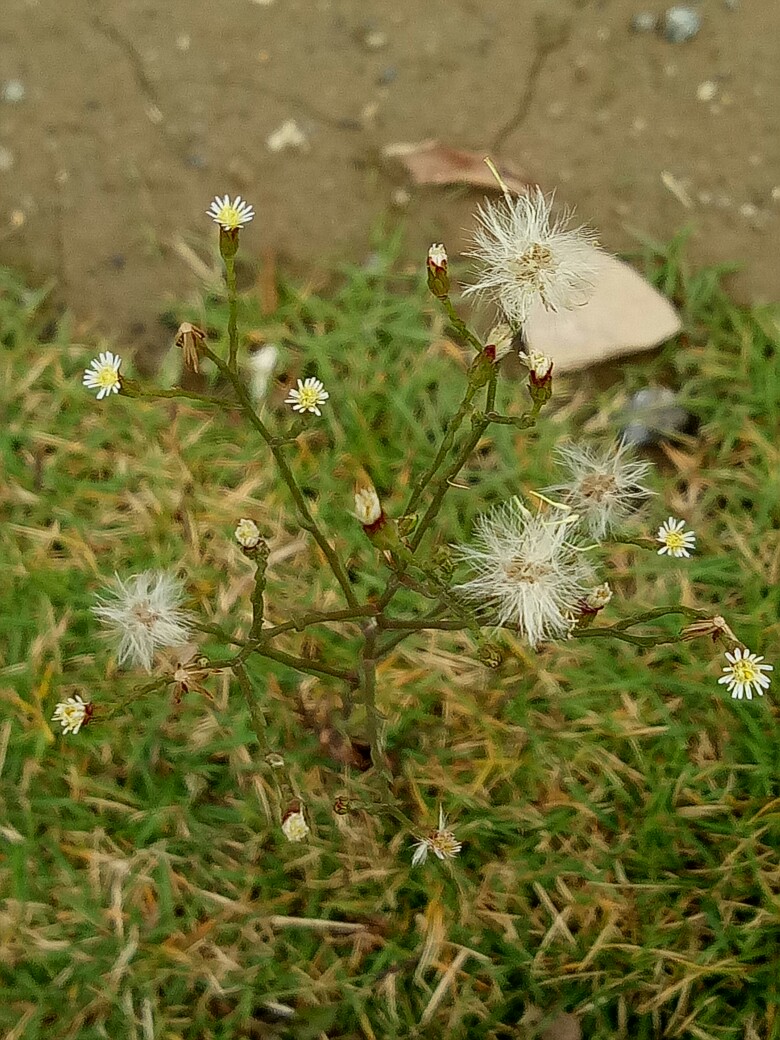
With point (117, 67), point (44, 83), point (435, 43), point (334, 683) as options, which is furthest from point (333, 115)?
point (334, 683)

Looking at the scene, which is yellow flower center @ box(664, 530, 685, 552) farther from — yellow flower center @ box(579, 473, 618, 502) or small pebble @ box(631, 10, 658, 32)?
small pebble @ box(631, 10, 658, 32)

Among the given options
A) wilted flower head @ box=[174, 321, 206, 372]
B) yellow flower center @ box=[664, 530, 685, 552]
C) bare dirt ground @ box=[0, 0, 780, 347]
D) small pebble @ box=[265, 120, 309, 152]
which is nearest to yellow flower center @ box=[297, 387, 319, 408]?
wilted flower head @ box=[174, 321, 206, 372]

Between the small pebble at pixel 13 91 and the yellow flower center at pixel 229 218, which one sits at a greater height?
the small pebble at pixel 13 91

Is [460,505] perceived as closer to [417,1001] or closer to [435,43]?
[417,1001]

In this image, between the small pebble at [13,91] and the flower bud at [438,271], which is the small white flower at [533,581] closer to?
the flower bud at [438,271]

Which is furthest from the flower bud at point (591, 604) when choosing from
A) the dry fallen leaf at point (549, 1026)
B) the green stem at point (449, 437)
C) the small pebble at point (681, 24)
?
the small pebble at point (681, 24)

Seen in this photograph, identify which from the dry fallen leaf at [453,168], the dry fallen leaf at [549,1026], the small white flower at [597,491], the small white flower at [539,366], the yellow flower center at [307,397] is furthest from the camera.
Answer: the dry fallen leaf at [453,168]

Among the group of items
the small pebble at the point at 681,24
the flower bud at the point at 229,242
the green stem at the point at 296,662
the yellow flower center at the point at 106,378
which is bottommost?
the green stem at the point at 296,662
